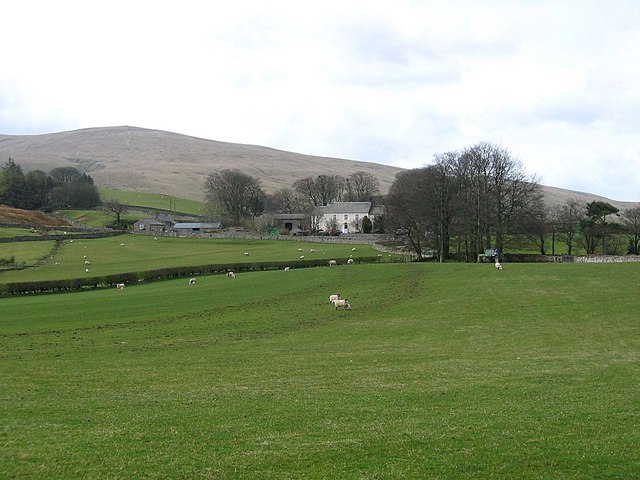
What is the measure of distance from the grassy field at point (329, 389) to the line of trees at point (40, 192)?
13364 cm

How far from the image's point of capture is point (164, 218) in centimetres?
15375

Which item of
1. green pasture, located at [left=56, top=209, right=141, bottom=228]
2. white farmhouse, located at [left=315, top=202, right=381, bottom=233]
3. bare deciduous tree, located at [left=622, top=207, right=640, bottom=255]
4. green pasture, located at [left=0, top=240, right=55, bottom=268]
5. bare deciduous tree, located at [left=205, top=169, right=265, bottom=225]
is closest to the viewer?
green pasture, located at [left=0, top=240, right=55, bottom=268]

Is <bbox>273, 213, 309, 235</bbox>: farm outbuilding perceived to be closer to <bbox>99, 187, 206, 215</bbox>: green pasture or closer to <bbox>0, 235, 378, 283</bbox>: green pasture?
<bbox>99, 187, 206, 215</bbox>: green pasture

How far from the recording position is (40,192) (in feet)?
539

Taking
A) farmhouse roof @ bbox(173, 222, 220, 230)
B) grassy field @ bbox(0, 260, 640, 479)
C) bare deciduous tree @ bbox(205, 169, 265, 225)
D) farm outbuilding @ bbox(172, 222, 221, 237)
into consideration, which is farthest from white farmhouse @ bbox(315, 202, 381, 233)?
grassy field @ bbox(0, 260, 640, 479)

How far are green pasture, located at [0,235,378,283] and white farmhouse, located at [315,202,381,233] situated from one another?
31.7 meters

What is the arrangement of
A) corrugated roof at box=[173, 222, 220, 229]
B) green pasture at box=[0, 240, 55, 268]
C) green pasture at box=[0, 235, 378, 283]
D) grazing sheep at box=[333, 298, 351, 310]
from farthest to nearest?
corrugated roof at box=[173, 222, 220, 229], green pasture at box=[0, 240, 55, 268], green pasture at box=[0, 235, 378, 283], grazing sheep at box=[333, 298, 351, 310]

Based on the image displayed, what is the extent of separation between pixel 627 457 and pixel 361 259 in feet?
209

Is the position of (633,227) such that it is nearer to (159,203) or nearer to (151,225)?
(151,225)

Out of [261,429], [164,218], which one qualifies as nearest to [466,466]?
[261,429]

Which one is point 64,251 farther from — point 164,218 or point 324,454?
point 324,454

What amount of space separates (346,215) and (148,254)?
64660mm

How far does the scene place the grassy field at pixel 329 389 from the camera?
36.4ft

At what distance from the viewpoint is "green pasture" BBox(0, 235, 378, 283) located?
6469cm
